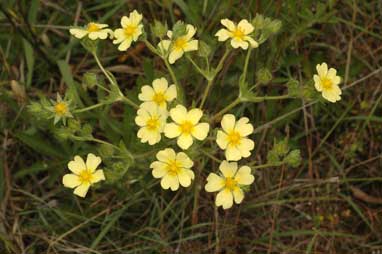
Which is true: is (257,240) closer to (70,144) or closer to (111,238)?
(111,238)

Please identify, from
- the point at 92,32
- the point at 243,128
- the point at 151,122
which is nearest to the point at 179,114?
the point at 151,122

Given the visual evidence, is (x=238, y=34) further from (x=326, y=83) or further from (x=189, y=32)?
(x=326, y=83)

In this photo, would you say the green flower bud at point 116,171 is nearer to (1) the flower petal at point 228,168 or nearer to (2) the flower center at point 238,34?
(1) the flower petal at point 228,168

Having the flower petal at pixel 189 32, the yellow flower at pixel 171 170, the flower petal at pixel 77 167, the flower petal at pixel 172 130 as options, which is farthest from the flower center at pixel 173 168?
the flower petal at pixel 189 32

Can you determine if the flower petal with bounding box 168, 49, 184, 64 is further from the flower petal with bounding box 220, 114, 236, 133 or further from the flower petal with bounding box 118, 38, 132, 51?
the flower petal with bounding box 220, 114, 236, 133

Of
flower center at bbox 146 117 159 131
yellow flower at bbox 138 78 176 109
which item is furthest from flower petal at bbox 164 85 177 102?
flower center at bbox 146 117 159 131
